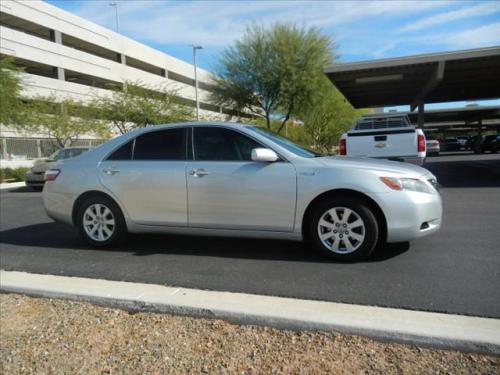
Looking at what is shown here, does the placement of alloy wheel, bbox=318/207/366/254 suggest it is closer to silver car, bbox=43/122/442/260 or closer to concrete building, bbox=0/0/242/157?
silver car, bbox=43/122/442/260

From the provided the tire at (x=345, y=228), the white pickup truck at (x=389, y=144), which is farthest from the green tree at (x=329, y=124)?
the tire at (x=345, y=228)

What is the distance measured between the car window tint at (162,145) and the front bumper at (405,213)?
2.50 m

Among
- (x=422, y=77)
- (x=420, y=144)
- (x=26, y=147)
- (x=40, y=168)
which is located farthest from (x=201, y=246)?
(x=26, y=147)

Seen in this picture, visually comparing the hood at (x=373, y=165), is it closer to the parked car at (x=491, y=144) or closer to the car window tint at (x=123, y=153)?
the car window tint at (x=123, y=153)

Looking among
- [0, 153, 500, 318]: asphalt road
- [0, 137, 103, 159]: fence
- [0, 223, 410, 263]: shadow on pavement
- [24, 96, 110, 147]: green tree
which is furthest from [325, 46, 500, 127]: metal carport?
[0, 137, 103, 159]: fence

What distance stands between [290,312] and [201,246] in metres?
2.63

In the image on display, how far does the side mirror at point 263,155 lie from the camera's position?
4.96 metres

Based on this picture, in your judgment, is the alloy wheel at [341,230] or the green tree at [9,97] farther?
the green tree at [9,97]

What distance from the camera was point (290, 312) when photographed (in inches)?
137

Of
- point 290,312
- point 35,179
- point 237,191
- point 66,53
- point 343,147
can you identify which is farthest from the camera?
point 66,53

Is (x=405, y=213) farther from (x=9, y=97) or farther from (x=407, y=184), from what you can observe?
(x=9, y=97)

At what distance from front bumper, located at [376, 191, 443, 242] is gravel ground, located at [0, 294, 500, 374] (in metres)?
1.92

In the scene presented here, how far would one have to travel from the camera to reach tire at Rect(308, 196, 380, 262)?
477 centimetres

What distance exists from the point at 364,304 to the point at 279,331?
832mm
